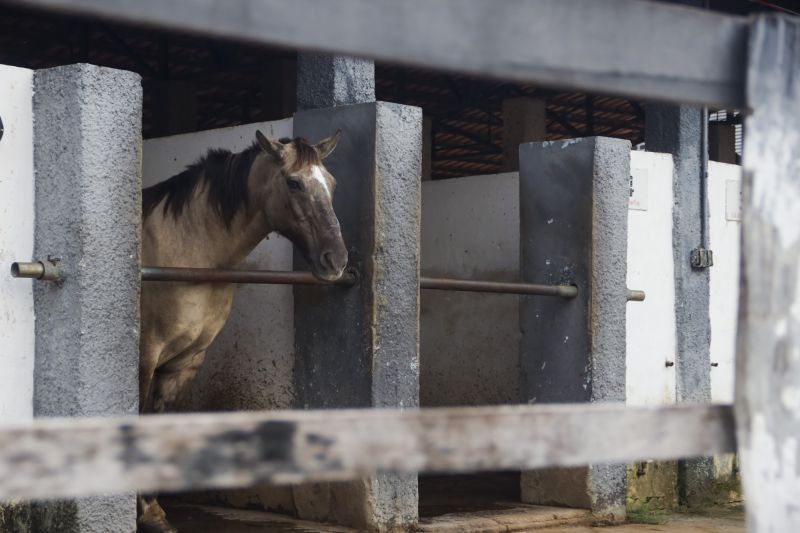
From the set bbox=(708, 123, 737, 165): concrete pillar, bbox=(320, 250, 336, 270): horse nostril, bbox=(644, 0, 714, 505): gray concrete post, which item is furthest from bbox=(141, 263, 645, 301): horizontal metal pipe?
bbox=(708, 123, 737, 165): concrete pillar

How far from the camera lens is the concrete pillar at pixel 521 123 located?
13750 millimetres

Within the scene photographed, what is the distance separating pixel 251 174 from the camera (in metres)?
5.27

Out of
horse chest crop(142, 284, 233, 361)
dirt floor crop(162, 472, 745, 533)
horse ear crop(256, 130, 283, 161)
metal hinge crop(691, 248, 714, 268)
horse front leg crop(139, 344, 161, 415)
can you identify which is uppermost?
horse ear crop(256, 130, 283, 161)

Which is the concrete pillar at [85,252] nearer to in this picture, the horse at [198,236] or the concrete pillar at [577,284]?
the horse at [198,236]

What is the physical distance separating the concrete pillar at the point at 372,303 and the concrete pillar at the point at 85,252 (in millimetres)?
A: 1227

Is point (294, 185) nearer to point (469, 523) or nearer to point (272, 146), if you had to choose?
point (272, 146)

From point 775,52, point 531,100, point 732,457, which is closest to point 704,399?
point 732,457

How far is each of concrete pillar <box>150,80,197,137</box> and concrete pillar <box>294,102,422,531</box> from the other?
855cm

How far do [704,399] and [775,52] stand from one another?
5.66 metres

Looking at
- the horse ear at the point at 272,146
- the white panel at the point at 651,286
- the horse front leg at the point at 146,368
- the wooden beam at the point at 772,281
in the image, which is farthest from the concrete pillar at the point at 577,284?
the wooden beam at the point at 772,281

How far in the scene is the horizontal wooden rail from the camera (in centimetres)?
133

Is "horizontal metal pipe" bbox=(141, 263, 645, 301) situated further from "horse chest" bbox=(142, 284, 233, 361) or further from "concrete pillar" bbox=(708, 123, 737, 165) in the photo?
"concrete pillar" bbox=(708, 123, 737, 165)

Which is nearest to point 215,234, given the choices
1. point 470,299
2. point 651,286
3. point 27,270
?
point 27,270

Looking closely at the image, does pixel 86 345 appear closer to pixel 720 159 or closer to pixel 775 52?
pixel 775 52
